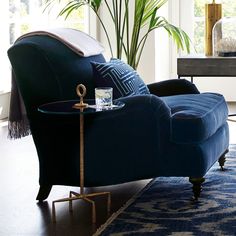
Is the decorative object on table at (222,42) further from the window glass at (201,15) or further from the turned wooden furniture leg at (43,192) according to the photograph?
the turned wooden furniture leg at (43,192)

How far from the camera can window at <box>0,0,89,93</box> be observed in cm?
627

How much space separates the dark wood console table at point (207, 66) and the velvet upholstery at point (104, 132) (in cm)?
143

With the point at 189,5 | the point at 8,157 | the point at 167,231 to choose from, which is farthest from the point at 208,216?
the point at 189,5

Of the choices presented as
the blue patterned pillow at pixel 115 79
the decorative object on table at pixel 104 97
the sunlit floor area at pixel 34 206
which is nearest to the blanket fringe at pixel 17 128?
the sunlit floor area at pixel 34 206

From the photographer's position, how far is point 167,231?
3070 millimetres

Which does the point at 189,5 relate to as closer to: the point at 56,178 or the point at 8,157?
the point at 8,157

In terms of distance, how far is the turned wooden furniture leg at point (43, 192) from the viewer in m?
3.63

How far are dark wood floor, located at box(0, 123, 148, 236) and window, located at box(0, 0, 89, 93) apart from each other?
194 cm

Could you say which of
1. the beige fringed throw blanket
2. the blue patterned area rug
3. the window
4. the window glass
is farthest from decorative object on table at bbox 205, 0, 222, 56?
the window glass

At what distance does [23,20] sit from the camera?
663cm

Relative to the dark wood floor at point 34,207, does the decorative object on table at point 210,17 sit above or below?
above

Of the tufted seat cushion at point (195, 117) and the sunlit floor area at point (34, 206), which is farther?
the tufted seat cushion at point (195, 117)

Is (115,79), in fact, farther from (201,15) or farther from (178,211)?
(201,15)

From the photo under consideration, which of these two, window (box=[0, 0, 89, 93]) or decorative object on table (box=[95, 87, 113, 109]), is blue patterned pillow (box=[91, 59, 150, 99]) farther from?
window (box=[0, 0, 89, 93])
